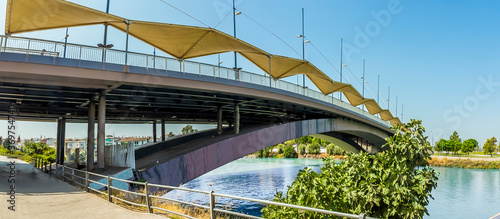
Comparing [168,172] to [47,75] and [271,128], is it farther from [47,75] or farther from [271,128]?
[271,128]

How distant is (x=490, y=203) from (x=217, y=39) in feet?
87.4

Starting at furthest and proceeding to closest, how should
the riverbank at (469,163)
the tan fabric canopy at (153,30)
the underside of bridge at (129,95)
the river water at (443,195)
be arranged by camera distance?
the riverbank at (469,163)
the river water at (443,195)
the tan fabric canopy at (153,30)
the underside of bridge at (129,95)

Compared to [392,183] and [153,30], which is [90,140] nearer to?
[153,30]

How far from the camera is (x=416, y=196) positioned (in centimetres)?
777

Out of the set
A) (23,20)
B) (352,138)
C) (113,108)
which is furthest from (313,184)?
(352,138)

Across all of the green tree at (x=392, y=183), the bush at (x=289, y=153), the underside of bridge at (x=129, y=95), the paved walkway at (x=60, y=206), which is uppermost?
the underside of bridge at (x=129, y=95)

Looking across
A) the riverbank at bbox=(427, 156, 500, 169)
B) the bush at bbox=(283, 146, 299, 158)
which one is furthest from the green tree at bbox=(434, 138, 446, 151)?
the bush at bbox=(283, 146, 299, 158)

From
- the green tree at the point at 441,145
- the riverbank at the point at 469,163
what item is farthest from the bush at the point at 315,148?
the riverbank at the point at 469,163

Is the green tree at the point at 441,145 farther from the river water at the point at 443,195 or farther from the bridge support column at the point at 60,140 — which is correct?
the bridge support column at the point at 60,140

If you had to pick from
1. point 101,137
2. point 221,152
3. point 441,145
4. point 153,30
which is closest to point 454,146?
point 441,145

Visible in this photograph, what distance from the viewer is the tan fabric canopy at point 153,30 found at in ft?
59.6

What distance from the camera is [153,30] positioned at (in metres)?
22.8

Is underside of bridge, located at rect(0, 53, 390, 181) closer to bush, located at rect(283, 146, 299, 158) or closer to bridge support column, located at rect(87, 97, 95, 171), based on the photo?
bridge support column, located at rect(87, 97, 95, 171)

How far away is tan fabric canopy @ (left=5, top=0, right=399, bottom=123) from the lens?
18156mm
